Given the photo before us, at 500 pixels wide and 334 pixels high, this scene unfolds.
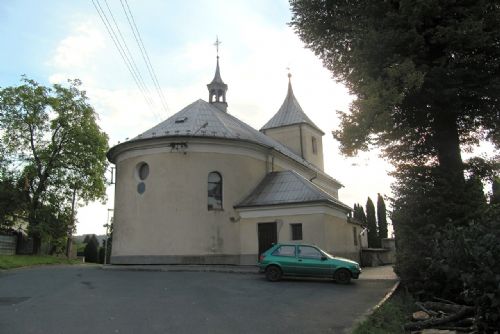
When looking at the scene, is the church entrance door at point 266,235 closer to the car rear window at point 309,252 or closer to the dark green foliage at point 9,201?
the car rear window at point 309,252

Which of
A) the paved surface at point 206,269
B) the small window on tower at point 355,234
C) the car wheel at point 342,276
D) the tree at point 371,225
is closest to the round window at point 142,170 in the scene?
the paved surface at point 206,269

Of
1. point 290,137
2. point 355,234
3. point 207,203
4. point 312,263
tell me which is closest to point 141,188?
point 207,203

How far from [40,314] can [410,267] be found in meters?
9.86

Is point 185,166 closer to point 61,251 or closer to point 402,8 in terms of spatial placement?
point 402,8

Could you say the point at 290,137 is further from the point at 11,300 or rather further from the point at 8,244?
the point at 11,300

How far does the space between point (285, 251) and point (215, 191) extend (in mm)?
7673

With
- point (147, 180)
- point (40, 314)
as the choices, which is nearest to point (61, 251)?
point (147, 180)

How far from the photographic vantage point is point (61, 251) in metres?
40.4

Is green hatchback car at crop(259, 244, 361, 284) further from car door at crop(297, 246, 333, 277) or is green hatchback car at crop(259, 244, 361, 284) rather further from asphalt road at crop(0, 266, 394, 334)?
asphalt road at crop(0, 266, 394, 334)

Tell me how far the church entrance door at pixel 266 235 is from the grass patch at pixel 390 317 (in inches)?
383

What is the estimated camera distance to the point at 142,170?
23969 mm

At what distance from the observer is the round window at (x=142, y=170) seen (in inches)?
933

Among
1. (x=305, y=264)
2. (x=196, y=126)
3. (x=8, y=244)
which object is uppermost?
(x=196, y=126)

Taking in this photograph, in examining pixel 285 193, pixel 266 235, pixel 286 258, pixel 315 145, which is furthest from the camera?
pixel 315 145
